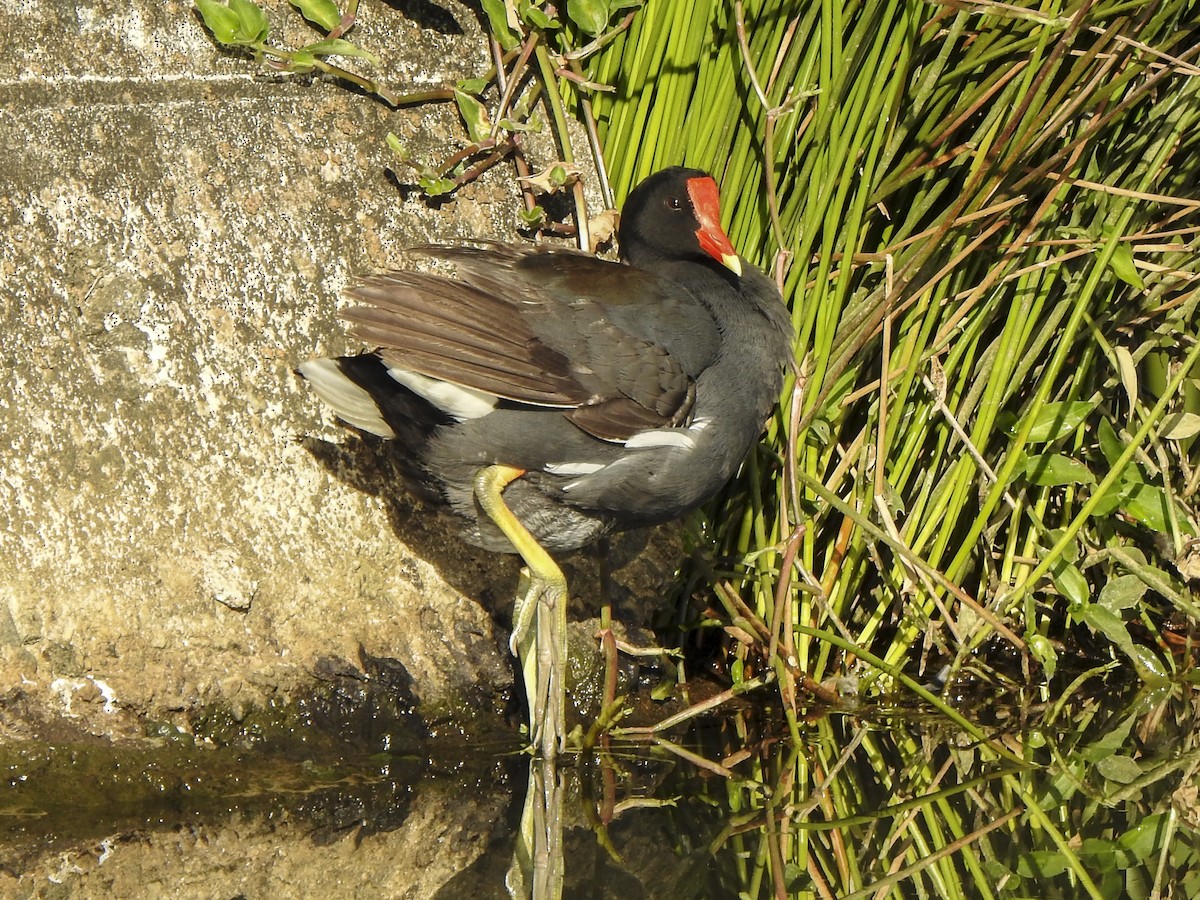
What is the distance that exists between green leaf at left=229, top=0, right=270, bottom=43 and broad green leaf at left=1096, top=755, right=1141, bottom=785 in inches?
72.0

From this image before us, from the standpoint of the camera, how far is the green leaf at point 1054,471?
2.37 m

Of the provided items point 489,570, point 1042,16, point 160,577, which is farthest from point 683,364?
point 160,577

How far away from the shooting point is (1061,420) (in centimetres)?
234

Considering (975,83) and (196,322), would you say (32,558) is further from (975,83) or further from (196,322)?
(975,83)

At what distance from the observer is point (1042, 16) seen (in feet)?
6.64

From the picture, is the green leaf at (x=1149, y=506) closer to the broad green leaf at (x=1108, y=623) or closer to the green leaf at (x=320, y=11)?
the broad green leaf at (x=1108, y=623)

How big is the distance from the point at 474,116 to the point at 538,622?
921 mm

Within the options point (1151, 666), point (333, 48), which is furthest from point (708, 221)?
point (1151, 666)

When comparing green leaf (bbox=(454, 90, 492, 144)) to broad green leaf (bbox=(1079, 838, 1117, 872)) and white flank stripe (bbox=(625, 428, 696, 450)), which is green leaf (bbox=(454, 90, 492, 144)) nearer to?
white flank stripe (bbox=(625, 428, 696, 450))

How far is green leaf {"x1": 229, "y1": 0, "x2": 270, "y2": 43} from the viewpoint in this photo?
220 cm

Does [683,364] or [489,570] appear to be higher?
[683,364]

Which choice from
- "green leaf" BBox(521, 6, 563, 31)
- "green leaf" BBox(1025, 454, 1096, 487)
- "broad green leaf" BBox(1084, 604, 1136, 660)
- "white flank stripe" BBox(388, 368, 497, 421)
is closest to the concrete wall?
"green leaf" BBox(521, 6, 563, 31)

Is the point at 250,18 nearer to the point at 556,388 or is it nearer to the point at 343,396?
the point at 343,396

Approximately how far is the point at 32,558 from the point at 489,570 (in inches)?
30.1
